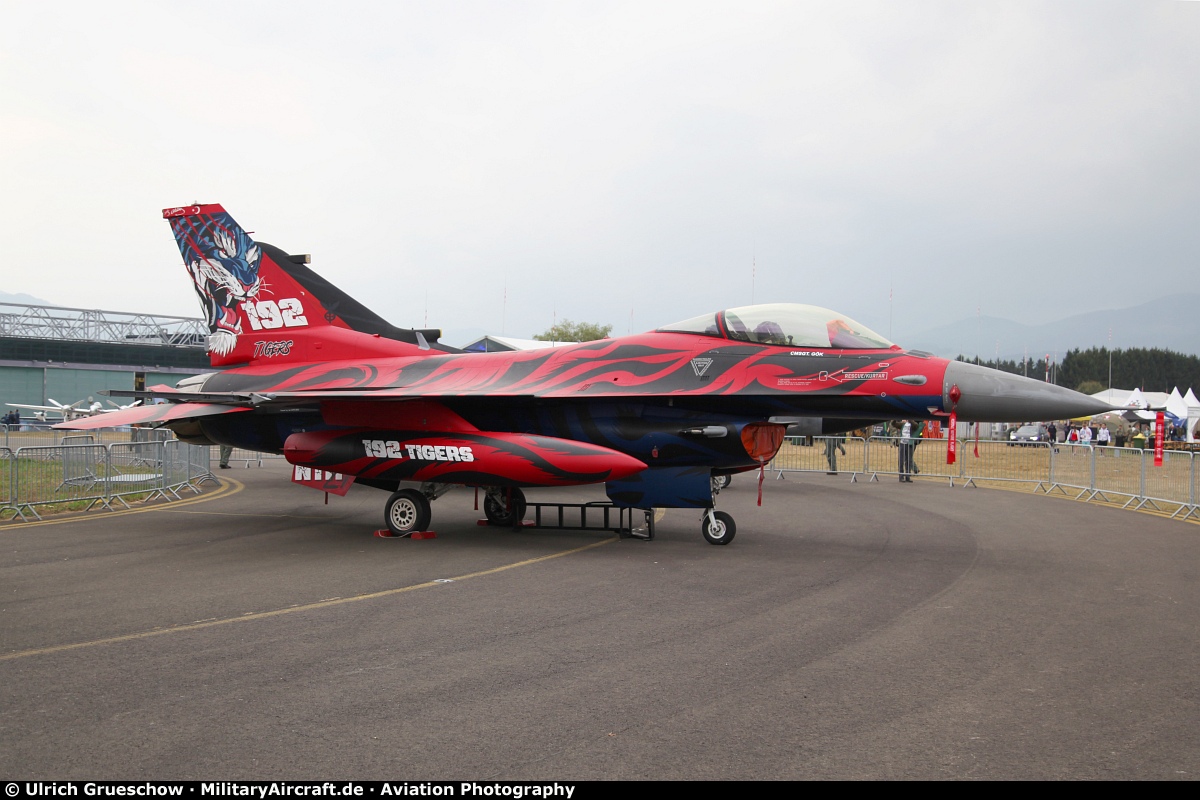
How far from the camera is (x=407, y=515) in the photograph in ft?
36.1

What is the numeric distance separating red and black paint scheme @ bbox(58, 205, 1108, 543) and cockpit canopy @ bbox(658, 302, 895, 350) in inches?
0.7

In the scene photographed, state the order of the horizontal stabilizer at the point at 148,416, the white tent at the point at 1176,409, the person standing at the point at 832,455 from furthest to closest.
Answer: the white tent at the point at 1176,409, the person standing at the point at 832,455, the horizontal stabilizer at the point at 148,416

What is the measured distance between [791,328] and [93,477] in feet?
40.4

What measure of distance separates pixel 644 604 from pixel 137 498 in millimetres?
12087

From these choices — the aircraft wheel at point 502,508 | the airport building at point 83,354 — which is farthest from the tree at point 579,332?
the aircraft wheel at point 502,508

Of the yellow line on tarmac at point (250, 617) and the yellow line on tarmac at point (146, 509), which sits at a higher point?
the yellow line on tarmac at point (250, 617)

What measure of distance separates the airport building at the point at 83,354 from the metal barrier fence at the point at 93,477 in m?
47.9

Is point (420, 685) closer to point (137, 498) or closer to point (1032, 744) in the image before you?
point (1032, 744)

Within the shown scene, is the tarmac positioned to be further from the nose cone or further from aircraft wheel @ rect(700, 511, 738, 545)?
the nose cone

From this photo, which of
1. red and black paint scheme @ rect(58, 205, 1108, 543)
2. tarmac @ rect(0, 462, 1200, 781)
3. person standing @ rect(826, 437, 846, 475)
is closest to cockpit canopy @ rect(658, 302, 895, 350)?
red and black paint scheme @ rect(58, 205, 1108, 543)

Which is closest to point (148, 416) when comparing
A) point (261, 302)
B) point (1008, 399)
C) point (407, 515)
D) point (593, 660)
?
point (261, 302)

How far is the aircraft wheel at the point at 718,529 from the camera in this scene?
10289 mm

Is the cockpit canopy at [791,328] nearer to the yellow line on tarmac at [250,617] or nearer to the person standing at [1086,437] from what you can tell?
the yellow line on tarmac at [250,617]
